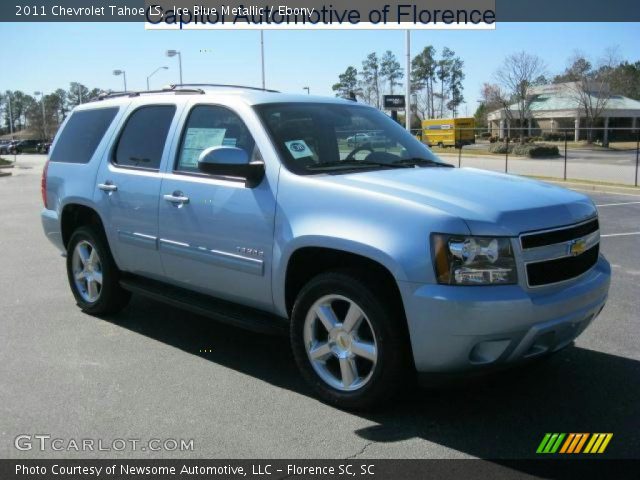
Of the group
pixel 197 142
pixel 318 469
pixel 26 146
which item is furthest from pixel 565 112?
pixel 318 469

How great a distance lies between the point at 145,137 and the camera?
205 inches

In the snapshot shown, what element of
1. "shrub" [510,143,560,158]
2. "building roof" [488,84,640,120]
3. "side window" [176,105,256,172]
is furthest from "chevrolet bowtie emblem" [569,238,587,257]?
"building roof" [488,84,640,120]

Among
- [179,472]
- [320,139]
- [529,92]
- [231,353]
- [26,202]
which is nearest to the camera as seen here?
[179,472]

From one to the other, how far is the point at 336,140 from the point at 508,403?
6.94 feet

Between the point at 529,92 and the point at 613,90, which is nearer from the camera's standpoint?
the point at 529,92

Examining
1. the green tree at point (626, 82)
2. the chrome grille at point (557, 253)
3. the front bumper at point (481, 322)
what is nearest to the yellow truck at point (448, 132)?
the green tree at point (626, 82)

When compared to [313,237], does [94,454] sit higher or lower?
lower

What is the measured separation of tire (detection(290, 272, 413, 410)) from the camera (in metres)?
3.54

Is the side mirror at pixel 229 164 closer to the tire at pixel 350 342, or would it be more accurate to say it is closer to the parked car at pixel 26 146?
the tire at pixel 350 342

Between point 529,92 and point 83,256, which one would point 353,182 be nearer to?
point 83,256

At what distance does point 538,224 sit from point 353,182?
42.1 inches

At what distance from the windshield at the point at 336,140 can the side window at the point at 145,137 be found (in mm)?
987

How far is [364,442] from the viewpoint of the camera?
3.46 m

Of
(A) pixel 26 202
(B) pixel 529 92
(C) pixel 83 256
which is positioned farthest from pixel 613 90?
(C) pixel 83 256
